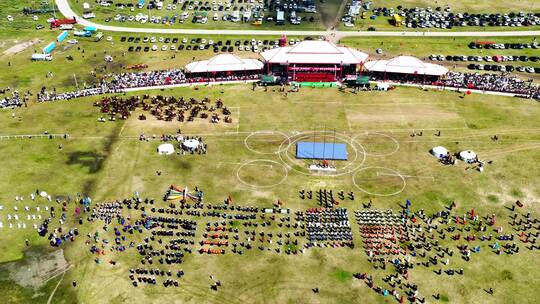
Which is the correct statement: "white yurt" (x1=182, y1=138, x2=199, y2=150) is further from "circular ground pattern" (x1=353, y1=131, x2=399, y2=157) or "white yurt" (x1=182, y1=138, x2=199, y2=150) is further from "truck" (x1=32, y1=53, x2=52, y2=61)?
"truck" (x1=32, y1=53, x2=52, y2=61)

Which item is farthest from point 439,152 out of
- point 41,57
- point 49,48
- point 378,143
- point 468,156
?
point 49,48

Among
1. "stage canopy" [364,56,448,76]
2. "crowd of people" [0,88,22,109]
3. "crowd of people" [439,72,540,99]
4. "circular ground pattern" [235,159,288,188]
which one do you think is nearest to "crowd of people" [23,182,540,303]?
"circular ground pattern" [235,159,288,188]

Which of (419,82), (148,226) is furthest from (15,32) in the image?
(419,82)

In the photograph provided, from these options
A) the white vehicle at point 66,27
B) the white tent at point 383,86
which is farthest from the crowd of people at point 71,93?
the white tent at point 383,86

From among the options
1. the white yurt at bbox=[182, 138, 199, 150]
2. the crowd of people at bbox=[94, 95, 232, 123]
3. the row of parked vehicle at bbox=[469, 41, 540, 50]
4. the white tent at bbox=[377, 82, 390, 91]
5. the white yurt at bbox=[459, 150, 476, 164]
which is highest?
the row of parked vehicle at bbox=[469, 41, 540, 50]

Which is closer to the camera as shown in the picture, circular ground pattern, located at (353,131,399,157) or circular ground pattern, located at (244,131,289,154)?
circular ground pattern, located at (353,131,399,157)

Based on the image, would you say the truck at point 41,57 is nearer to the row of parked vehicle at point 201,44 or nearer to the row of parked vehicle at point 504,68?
the row of parked vehicle at point 201,44

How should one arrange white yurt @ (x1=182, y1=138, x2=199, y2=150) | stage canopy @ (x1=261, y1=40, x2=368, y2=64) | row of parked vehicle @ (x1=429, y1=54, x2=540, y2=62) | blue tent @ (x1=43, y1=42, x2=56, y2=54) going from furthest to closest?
blue tent @ (x1=43, y1=42, x2=56, y2=54) < row of parked vehicle @ (x1=429, y1=54, x2=540, y2=62) < stage canopy @ (x1=261, y1=40, x2=368, y2=64) < white yurt @ (x1=182, y1=138, x2=199, y2=150)
